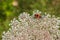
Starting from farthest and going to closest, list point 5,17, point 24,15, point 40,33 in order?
point 5,17 → point 24,15 → point 40,33

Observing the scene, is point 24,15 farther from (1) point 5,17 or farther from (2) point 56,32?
(1) point 5,17

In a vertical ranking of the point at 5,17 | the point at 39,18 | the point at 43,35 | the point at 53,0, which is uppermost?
the point at 53,0

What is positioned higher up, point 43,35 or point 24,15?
point 24,15

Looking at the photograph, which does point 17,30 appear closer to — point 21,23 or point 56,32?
point 21,23

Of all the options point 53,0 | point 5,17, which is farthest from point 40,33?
point 53,0

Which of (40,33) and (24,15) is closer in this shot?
(40,33)

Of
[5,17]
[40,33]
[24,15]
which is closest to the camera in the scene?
[40,33]
